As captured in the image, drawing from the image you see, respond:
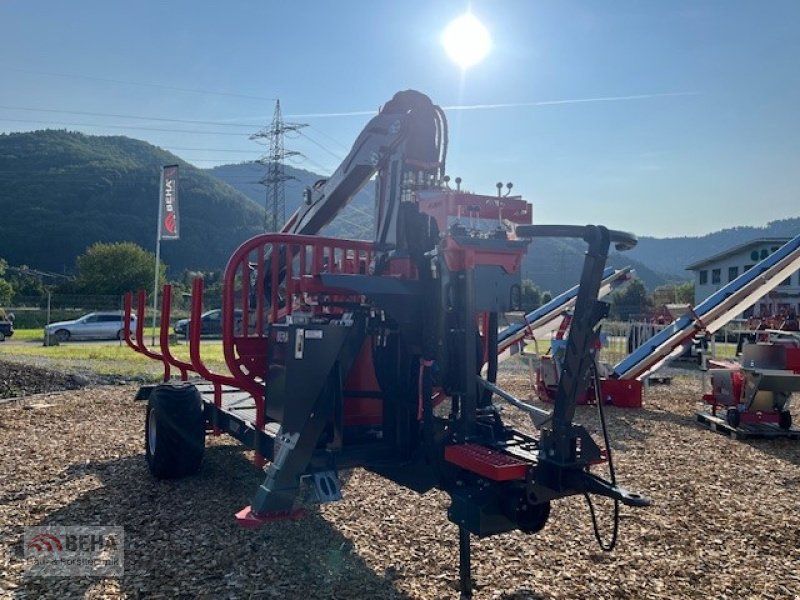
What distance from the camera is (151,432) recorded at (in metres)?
6.29

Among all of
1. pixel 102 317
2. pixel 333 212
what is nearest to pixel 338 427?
pixel 333 212

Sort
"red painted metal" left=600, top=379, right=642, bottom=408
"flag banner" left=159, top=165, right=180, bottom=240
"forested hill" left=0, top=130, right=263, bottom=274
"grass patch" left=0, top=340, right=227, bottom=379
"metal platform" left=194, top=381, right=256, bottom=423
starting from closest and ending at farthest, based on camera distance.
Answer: "metal platform" left=194, top=381, right=256, bottom=423 < "red painted metal" left=600, top=379, right=642, bottom=408 < "grass patch" left=0, top=340, right=227, bottom=379 < "flag banner" left=159, top=165, right=180, bottom=240 < "forested hill" left=0, top=130, right=263, bottom=274

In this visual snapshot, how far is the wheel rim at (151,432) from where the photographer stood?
619cm

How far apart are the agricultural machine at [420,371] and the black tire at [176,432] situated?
80 centimetres

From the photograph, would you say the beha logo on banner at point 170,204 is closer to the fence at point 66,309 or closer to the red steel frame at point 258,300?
the fence at point 66,309

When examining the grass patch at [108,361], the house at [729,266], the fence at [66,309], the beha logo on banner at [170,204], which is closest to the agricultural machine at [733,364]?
the grass patch at [108,361]

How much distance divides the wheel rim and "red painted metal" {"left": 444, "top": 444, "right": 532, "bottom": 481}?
137 inches

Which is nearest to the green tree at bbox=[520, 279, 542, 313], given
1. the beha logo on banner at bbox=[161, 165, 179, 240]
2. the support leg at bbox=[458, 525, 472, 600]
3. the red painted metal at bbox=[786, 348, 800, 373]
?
the support leg at bbox=[458, 525, 472, 600]

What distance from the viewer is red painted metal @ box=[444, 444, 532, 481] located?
3424 mm

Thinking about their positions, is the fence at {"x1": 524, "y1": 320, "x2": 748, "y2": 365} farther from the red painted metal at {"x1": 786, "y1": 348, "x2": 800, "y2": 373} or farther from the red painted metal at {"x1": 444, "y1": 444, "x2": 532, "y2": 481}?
the red painted metal at {"x1": 444, "y1": 444, "x2": 532, "y2": 481}

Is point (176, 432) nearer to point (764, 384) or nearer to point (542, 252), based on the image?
point (764, 384)

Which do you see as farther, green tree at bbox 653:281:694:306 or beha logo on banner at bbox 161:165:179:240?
green tree at bbox 653:281:694:306

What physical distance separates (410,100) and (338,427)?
9.75 feet

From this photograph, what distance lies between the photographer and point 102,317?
29.9 m
